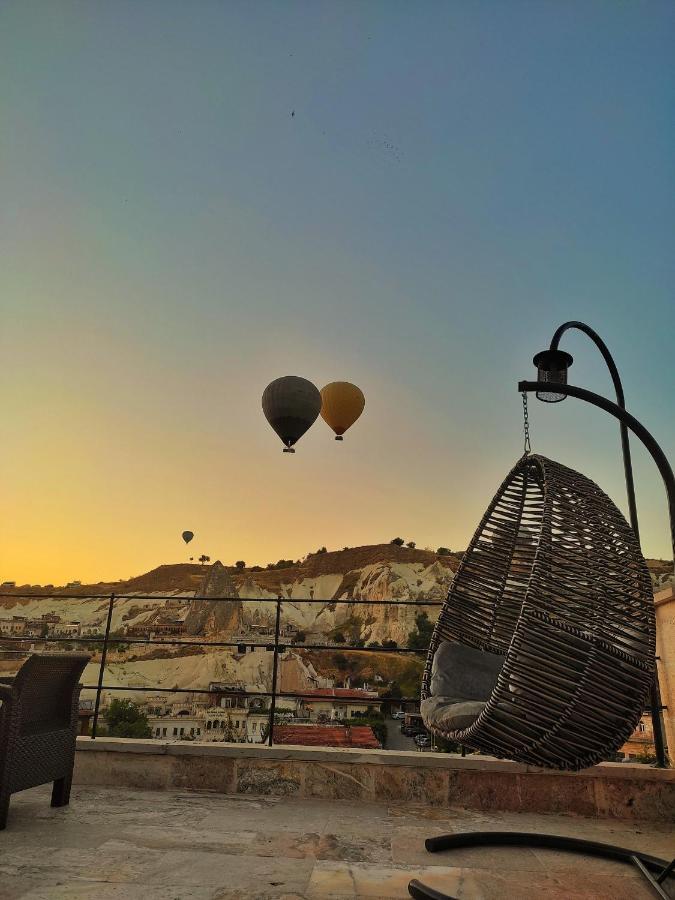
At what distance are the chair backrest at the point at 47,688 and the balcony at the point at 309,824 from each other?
1.07 feet

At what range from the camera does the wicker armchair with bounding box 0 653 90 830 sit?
2029 millimetres

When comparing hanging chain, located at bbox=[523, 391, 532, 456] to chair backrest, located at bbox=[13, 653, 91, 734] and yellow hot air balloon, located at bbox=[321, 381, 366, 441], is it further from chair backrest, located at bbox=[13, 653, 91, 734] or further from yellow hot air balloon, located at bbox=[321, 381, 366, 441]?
yellow hot air balloon, located at bbox=[321, 381, 366, 441]

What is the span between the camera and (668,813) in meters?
2.50

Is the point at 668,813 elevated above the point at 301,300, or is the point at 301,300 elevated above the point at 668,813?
the point at 301,300

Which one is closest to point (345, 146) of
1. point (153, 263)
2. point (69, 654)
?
point (153, 263)

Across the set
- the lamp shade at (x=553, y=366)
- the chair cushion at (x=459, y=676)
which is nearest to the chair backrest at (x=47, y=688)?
the chair cushion at (x=459, y=676)

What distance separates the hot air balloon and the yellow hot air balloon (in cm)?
55

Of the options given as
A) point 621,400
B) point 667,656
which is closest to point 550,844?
point 667,656

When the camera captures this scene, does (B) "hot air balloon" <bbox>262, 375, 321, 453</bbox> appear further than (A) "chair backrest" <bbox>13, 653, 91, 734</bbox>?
Yes

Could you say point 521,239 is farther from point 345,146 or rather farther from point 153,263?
point 153,263

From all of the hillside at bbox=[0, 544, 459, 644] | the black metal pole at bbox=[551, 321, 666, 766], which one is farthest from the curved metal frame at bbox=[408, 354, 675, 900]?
the hillside at bbox=[0, 544, 459, 644]

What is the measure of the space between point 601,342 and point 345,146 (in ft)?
13.0

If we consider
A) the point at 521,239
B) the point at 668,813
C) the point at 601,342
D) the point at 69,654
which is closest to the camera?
the point at 69,654

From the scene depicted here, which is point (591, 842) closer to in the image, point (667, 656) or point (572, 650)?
point (572, 650)
